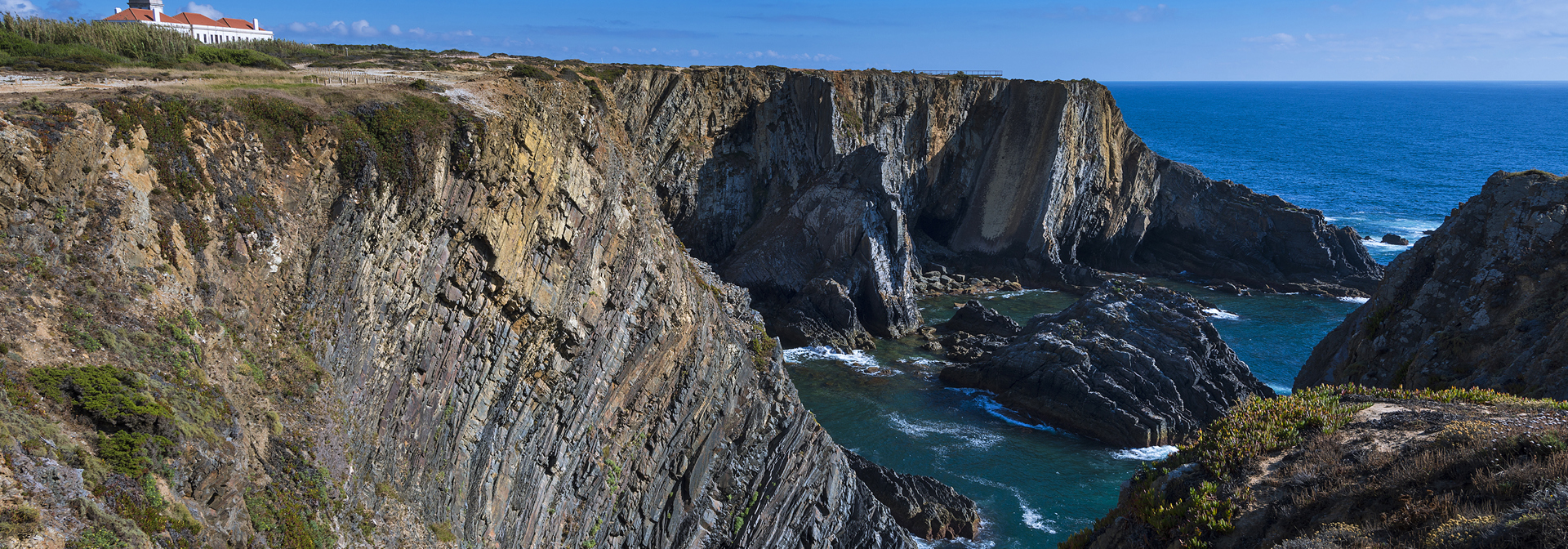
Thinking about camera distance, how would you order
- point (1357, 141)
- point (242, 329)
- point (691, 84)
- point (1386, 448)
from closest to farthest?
point (1386, 448) < point (242, 329) < point (691, 84) < point (1357, 141)

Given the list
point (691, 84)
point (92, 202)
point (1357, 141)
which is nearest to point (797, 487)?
point (92, 202)

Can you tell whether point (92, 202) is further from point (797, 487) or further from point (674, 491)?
point (797, 487)

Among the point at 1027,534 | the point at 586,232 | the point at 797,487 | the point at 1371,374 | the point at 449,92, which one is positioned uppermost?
the point at 449,92

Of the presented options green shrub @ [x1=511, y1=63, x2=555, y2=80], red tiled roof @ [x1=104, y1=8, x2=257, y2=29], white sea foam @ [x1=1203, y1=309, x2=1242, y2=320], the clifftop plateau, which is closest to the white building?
red tiled roof @ [x1=104, y1=8, x2=257, y2=29]

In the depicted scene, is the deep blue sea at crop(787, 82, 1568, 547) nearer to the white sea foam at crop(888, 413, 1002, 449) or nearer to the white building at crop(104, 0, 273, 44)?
the white sea foam at crop(888, 413, 1002, 449)

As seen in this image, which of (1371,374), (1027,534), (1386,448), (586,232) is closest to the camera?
(1386,448)

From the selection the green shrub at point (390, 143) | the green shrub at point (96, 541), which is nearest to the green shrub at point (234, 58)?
the green shrub at point (390, 143)

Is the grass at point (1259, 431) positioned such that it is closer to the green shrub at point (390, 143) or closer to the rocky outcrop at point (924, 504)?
the rocky outcrop at point (924, 504)
